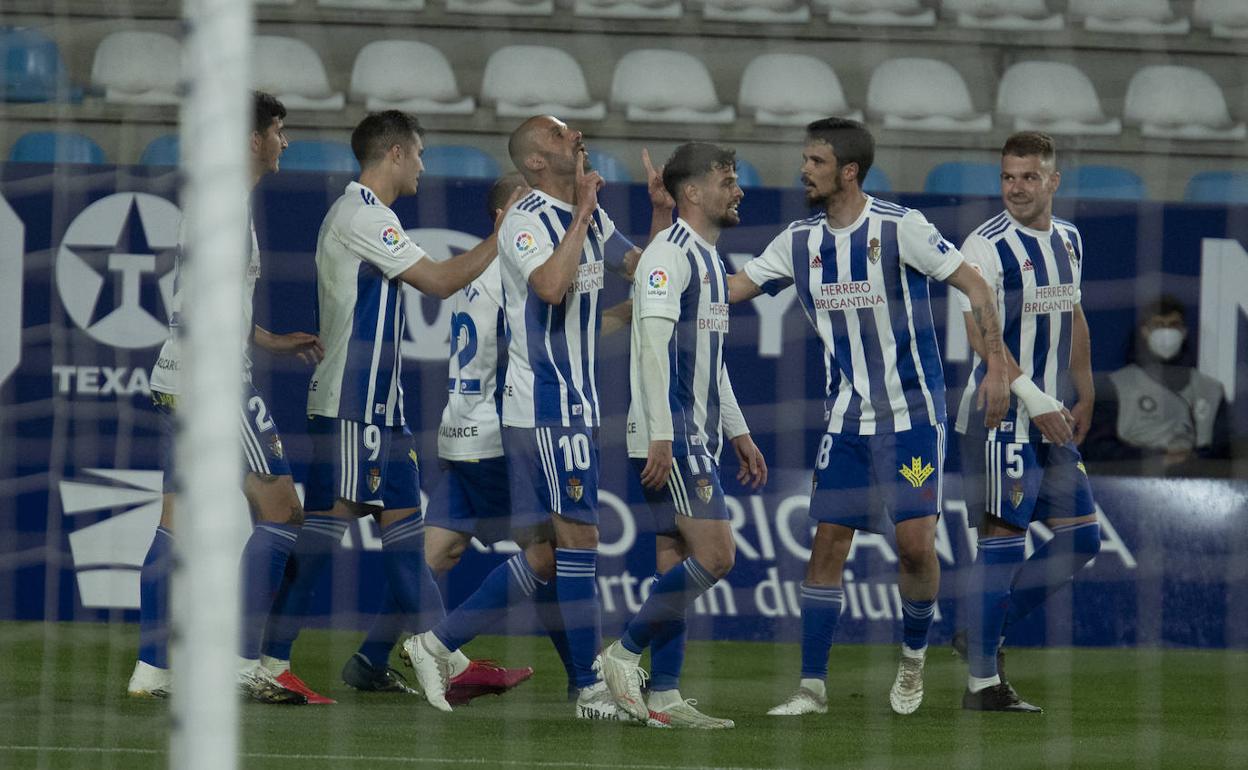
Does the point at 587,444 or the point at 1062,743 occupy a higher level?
the point at 587,444

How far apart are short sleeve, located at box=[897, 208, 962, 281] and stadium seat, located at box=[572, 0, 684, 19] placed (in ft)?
14.4

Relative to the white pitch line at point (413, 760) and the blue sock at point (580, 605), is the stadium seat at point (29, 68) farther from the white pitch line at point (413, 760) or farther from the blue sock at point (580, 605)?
the white pitch line at point (413, 760)

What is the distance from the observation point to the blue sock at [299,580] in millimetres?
5602

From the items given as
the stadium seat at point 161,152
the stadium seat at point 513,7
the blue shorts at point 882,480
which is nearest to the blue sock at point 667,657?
the blue shorts at point 882,480

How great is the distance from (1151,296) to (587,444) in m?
3.40

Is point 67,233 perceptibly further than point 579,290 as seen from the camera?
Yes

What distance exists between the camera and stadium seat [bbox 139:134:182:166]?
24.8ft

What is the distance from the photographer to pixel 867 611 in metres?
7.61

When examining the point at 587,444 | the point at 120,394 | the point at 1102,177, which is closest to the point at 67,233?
the point at 120,394

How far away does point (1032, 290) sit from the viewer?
5996 millimetres

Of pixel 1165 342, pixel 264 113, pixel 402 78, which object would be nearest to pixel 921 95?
pixel 1165 342

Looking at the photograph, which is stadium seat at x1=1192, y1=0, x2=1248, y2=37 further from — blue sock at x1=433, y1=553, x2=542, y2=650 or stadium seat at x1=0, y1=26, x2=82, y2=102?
blue sock at x1=433, y1=553, x2=542, y2=650

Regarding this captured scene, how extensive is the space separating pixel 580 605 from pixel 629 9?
16.8 feet

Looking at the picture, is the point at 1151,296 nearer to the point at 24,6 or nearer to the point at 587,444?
the point at 587,444
